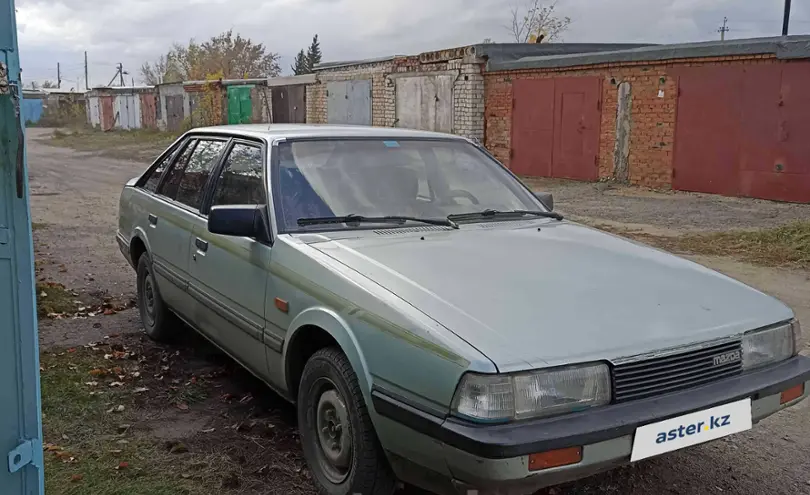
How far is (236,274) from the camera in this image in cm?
371

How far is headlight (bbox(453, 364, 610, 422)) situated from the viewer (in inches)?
91.1

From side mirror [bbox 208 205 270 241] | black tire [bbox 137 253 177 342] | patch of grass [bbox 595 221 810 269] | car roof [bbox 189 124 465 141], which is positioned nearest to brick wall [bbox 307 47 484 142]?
patch of grass [bbox 595 221 810 269]

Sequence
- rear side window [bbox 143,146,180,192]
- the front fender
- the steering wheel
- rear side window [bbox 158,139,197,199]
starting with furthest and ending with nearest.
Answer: rear side window [bbox 143,146,180,192] < rear side window [bbox 158,139,197,199] < the steering wheel < the front fender

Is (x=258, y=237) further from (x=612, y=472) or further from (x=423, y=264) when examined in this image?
(x=612, y=472)

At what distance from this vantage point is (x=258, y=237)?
348 cm

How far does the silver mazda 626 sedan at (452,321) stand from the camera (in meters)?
2.35

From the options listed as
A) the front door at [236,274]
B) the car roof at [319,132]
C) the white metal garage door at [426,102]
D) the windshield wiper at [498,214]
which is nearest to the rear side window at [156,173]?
the car roof at [319,132]

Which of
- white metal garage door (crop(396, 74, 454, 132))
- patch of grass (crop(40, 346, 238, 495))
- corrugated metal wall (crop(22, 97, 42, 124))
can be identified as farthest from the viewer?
white metal garage door (crop(396, 74, 454, 132))

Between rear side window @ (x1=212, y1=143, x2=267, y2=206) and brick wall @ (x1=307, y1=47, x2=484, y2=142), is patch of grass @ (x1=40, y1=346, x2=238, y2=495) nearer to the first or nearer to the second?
rear side window @ (x1=212, y1=143, x2=267, y2=206)

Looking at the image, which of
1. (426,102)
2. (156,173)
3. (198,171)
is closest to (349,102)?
(426,102)

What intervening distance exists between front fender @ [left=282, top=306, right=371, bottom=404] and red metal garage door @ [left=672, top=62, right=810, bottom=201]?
12.0 meters

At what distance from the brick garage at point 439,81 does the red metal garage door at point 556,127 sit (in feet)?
4.16

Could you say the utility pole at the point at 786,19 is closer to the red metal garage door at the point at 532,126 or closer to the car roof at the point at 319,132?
the red metal garage door at the point at 532,126

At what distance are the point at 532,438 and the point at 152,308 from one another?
11.9 feet
